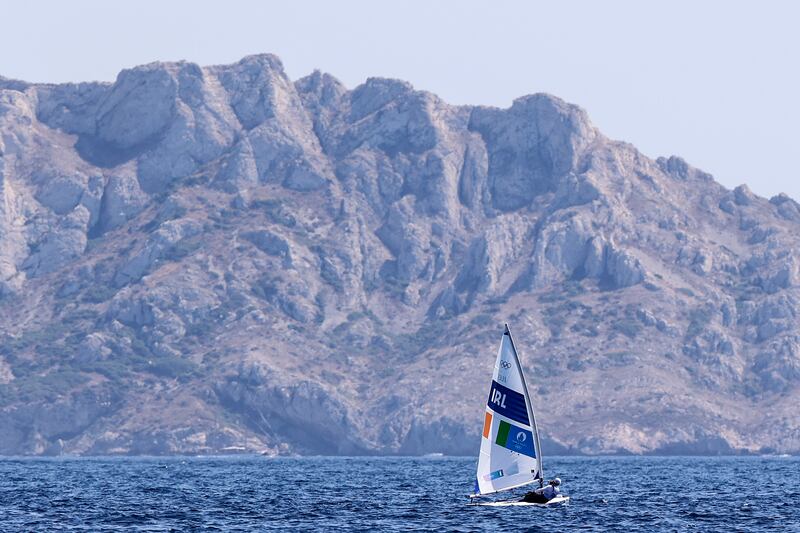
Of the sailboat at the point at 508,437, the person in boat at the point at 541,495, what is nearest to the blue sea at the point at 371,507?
the person in boat at the point at 541,495

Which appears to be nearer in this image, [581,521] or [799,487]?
[581,521]

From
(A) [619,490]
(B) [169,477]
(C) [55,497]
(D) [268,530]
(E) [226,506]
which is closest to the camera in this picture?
(D) [268,530]

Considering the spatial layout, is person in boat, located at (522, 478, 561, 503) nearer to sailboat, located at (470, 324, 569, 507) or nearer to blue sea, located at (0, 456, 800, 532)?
blue sea, located at (0, 456, 800, 532)

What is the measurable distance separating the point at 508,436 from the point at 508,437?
0.09 metres

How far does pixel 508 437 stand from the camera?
104 meters

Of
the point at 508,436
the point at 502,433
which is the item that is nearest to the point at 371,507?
the point at 502,433

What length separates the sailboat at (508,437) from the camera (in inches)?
4045

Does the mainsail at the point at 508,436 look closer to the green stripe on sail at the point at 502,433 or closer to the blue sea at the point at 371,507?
the green stripe on sail at the point at 502,433

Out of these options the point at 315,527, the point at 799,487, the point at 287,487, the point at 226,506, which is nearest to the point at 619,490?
the point at 799,487

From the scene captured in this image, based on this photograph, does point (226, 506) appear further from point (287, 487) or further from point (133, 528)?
point (287, 487)

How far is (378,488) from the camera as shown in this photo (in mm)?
159625

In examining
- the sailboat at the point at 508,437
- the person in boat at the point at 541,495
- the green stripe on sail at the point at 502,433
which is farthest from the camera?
the person in boat at the point at 541,495

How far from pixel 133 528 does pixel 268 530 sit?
9200 mm

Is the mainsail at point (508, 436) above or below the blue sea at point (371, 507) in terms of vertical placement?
above
